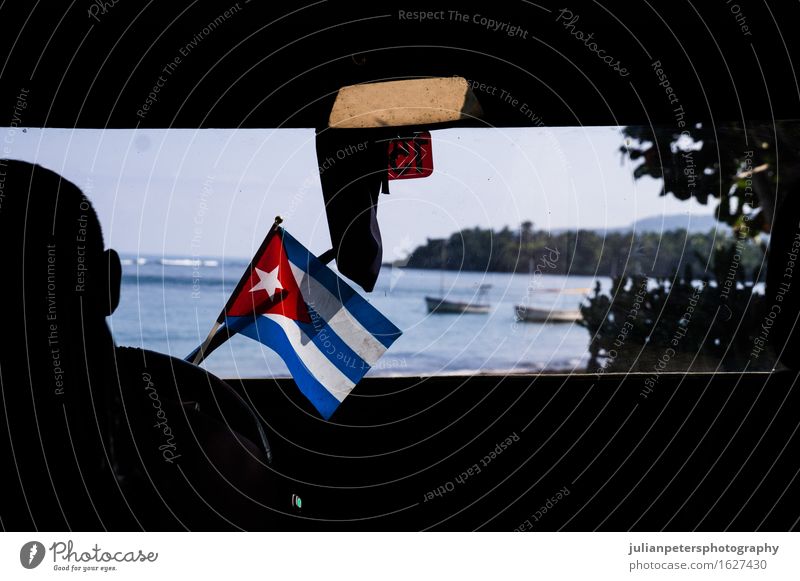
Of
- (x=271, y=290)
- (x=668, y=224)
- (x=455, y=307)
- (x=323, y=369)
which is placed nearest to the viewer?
(x=323, y=369)

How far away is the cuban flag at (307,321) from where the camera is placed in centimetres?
271

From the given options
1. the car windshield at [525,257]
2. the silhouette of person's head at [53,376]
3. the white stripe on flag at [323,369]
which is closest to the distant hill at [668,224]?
the car windshield at [525,257]

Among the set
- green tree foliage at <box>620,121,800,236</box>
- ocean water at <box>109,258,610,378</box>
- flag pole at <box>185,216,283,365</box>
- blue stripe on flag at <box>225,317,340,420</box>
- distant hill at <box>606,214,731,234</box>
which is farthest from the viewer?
distant hill at <box>606,214,731,234</box>

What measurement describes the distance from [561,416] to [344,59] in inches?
67.8

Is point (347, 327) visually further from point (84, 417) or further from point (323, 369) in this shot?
point (84, 417)

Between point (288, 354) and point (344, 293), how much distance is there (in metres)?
0.30

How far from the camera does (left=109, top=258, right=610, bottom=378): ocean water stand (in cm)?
2395

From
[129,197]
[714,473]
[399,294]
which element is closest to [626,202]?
[399,294]

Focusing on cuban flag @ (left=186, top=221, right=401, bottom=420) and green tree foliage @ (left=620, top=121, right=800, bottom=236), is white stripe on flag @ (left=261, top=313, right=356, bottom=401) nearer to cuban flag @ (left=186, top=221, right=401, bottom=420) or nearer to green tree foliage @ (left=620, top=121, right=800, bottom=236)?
cuban flag @ (left=186, top=221, right=401, bottom=420)

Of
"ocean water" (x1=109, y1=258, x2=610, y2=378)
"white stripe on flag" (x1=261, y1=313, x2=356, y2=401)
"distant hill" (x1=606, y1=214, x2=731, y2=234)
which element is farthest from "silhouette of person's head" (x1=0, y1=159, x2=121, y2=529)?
"distant hill" (x1=606, y1=214, x2=731, y2=234)

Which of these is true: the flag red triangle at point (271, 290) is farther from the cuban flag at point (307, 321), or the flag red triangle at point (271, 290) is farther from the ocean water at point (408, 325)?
the ocean water at point (408, 325)

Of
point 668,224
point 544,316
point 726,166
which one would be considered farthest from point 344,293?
point 544,316

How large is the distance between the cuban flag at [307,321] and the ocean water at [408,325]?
730 inches

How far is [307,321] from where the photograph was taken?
2795 millimetres
